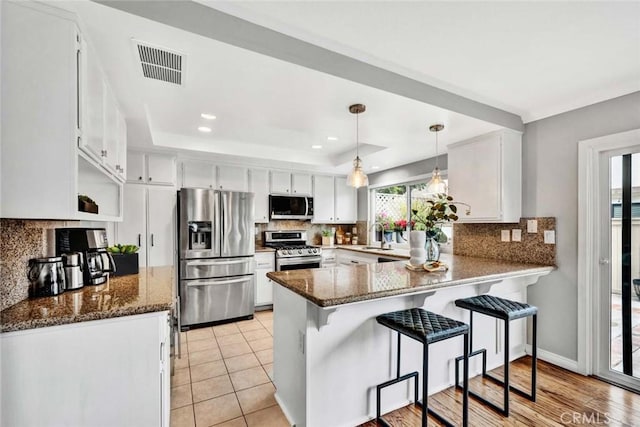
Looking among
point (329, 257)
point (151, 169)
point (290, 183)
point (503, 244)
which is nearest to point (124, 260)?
point (151, 169)

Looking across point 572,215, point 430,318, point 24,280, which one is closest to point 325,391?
point 430,318

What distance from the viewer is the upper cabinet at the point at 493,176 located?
273cm

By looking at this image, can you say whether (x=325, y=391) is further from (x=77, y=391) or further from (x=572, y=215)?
(x=572, y=215)

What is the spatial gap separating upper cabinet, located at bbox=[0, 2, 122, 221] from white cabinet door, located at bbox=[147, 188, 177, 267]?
94.2 inches

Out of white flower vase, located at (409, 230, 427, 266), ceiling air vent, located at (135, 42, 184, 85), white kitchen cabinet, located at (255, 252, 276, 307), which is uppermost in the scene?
ceiling air vent, located at (135, 42, 184, 85)

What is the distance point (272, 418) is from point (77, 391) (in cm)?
116

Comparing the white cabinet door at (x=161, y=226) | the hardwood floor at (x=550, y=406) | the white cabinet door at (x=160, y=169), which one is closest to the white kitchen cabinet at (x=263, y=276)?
the white cabinet door at (x=161, y=226)

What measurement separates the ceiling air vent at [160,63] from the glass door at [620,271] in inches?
130

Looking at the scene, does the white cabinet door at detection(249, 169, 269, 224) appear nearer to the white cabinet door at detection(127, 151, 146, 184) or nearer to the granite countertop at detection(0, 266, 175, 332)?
the white cabinet door at detection(127, 151, 146, 184)

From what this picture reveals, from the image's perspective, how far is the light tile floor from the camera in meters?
1.93

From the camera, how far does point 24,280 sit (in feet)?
4.77

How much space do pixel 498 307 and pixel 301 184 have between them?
347cm

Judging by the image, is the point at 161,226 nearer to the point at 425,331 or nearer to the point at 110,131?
the point at 110,131

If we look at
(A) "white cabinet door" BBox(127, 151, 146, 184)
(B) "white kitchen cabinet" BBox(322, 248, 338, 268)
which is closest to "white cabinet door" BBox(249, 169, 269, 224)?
(B) "white kitchen cabinet" BBox(322, 248, 338, 268)
